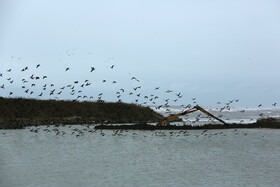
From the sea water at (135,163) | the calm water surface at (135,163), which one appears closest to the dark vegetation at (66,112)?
the calm water surface at (135,163)

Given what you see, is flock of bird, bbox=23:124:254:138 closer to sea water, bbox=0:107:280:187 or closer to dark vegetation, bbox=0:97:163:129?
sea water, bbox=0:107:280:187

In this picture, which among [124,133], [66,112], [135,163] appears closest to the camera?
[135,163]

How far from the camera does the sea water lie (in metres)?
24.0

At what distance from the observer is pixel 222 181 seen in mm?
23953

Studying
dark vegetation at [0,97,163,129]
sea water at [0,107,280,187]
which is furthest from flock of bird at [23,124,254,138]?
dark vegetation at [0,97,163,129]

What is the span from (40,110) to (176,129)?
35533mm

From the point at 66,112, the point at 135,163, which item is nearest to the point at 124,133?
the point at 135,163

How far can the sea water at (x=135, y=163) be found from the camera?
24.0m

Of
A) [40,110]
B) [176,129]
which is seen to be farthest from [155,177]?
[40,110]

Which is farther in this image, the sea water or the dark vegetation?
the dark vegetation

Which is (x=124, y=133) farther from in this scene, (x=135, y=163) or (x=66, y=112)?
(x=66, y=112)

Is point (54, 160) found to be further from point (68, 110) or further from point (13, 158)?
point (68, 110)

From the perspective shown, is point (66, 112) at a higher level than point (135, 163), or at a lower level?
higher

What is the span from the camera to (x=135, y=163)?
1225 inches
